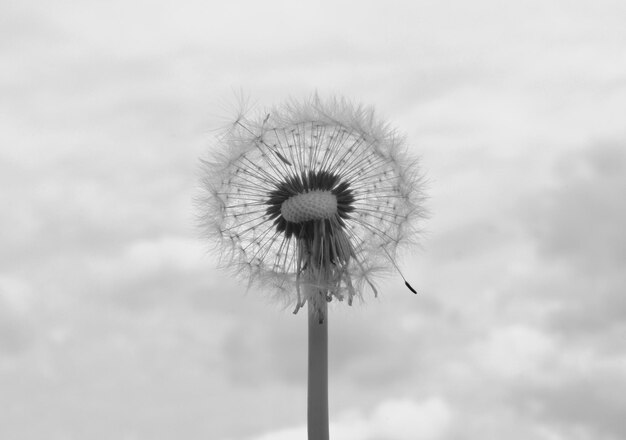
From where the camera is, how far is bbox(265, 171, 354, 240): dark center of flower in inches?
459

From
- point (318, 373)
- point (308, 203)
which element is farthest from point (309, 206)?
point (318, 373)

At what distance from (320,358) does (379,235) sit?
5.40 feet

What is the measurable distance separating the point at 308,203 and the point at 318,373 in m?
1.89

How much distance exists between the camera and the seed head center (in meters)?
11.6

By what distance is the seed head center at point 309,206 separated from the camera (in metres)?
11.6

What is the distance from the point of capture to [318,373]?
1166cm

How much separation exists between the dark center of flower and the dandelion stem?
0.88 m

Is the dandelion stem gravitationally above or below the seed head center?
below

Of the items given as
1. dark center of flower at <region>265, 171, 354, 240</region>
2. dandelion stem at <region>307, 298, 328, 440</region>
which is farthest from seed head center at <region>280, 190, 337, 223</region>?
dandelion stem at <region>307, 298, 328, 440</region>

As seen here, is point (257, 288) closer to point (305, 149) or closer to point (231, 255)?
point (231, 255)

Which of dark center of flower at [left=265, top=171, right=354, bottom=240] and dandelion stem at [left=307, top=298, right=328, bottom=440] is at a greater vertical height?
dark center of flower at [left=265, top=171, right=354, bottom=240]

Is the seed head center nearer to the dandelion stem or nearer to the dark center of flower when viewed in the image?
the dark center of flower

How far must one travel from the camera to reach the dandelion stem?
11562mm

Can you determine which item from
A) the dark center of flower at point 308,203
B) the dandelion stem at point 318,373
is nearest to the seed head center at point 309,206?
the dark center of flower at point 308,203
